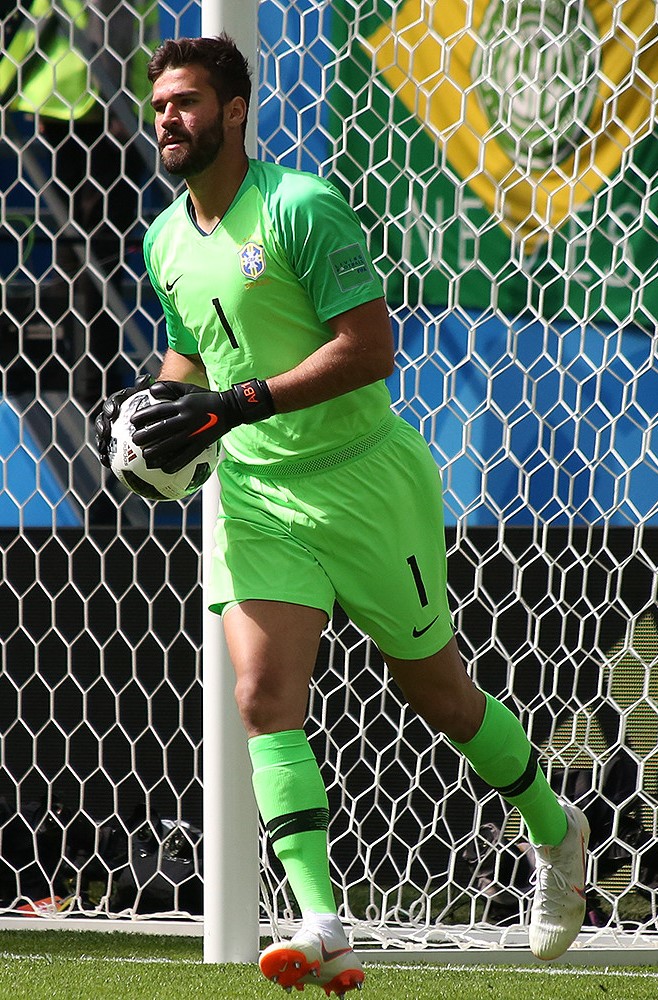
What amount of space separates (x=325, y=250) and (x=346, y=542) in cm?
52

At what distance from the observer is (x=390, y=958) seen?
3.04 m

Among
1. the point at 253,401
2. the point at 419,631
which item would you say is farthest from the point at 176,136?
the point at 419,631

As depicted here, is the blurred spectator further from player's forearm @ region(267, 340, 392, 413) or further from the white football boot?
the white football boot

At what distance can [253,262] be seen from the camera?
6.92 ft

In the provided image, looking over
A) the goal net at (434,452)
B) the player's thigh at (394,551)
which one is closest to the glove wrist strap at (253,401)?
the player's thigh at (394,551)

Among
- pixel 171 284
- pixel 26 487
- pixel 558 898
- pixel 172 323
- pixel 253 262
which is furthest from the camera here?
pixel 26 487

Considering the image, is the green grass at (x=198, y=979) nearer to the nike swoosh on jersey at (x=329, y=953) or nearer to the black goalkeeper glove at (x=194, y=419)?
the nike swoosh on jersey at (x=329, y=953)

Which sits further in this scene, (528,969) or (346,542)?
(528,969)

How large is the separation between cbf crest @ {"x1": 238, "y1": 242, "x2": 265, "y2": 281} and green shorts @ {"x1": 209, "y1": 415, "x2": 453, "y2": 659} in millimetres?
353

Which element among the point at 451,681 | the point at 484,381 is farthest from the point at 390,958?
the point at 484,381

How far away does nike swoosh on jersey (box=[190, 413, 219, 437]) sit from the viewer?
200 cm

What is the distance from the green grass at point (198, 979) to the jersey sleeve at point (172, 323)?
1.34m

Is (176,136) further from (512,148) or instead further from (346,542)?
(512,148)

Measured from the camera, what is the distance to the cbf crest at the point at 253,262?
211cm
